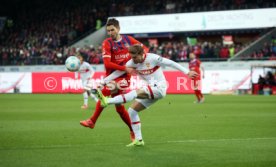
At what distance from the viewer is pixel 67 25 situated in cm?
5244

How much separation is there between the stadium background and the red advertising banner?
97mm

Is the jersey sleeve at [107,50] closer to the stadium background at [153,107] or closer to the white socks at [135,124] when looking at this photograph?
the white socks at [135,124]

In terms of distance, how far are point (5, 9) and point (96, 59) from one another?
828 inches

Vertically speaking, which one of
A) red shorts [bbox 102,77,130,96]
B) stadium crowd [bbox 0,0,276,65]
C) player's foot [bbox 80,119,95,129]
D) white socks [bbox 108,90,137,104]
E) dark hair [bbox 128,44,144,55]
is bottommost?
player's foot [bbox 80,119,95,129]

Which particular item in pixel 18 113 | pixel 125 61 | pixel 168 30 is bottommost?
pixel 18 113

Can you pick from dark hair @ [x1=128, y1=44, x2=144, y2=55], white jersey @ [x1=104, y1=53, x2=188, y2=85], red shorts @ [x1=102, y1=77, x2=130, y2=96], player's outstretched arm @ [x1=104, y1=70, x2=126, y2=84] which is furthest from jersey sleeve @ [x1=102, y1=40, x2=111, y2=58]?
dark hair @ [x1=128, y1=44, x2=144, y2=55]

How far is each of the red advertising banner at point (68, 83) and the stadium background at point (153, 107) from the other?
10 cm

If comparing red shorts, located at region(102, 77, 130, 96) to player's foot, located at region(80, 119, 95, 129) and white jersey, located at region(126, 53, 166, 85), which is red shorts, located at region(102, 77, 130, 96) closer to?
player's foot, located at region(80, 119, 95, 129)

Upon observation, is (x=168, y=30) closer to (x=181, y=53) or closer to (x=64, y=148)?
(x=181, y=53)

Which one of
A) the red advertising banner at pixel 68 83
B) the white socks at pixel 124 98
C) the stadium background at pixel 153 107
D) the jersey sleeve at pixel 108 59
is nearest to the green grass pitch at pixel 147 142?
the stadium background at pixel 153 107

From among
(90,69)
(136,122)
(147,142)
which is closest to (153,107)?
(90,69)

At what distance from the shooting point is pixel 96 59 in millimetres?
43031

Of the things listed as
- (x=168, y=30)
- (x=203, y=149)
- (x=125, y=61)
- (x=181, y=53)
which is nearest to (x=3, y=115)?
(x=125, y=61)

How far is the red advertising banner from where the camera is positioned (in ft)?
121
